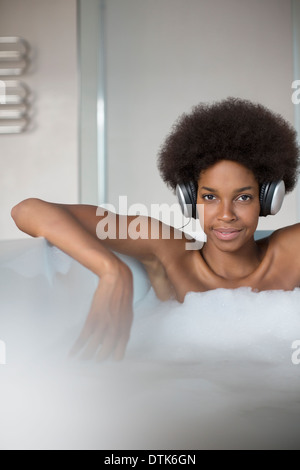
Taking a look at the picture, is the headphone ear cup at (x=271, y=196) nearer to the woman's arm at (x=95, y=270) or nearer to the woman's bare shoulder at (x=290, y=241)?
the woman's bare shoulder at (x=290, y=241)

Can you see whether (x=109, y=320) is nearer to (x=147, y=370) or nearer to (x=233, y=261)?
(x=147, y=370)

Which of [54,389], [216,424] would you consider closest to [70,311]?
[54,389]

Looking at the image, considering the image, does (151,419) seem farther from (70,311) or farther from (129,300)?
(70,311)

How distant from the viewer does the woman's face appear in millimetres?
1290

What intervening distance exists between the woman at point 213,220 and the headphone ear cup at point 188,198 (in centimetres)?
1

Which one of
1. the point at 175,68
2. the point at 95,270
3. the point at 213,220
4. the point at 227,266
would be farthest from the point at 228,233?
the point at 175,68

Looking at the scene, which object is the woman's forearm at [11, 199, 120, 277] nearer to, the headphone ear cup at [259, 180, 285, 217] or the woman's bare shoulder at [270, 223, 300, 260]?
the headphone ear cup at [259, 180, 285, 217]

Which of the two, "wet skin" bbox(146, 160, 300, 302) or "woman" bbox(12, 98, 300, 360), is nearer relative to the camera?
"woman" bbox(12, 98, 300, 360)

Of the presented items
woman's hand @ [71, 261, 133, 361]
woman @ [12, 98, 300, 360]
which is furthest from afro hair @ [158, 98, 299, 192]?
woman's hand @ [71, 261, 133, 361]

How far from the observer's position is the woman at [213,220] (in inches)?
47.4

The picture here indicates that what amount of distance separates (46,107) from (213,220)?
91.3 inches

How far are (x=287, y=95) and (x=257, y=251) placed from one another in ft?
6.60

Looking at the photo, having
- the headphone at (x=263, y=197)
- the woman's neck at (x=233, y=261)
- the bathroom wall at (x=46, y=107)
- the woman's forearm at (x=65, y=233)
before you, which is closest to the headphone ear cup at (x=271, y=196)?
the headphone at (x=263, y=197)

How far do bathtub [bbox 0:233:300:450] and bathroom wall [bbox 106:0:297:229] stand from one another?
202cm
